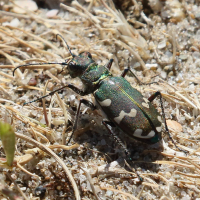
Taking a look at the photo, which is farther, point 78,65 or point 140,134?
point 78,65

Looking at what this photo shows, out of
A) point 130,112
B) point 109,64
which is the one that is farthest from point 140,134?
point 109,64

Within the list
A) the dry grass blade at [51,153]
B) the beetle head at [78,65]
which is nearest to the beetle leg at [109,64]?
the beetle head at [78,65]

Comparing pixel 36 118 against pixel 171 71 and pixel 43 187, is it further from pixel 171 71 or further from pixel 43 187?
pixel 171 71

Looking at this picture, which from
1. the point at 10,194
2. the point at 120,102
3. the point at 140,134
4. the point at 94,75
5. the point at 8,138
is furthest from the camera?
the point at 94,75

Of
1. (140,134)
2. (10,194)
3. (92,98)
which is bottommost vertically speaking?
(10,194)

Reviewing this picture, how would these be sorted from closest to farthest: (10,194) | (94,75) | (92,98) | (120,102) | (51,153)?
(10,194)
(51,153)
(120,102)
(94,75)
(92,98)

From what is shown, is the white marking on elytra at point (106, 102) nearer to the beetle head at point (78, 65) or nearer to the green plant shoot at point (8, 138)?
the beetle head at point (78, 65)

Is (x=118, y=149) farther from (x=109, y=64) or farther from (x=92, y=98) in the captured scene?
(x=109, y=64)

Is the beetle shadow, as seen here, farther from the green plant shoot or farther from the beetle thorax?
the green plant shoot

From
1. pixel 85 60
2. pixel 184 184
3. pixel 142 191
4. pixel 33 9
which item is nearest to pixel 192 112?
pixel 184 184

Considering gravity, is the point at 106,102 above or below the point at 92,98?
above
